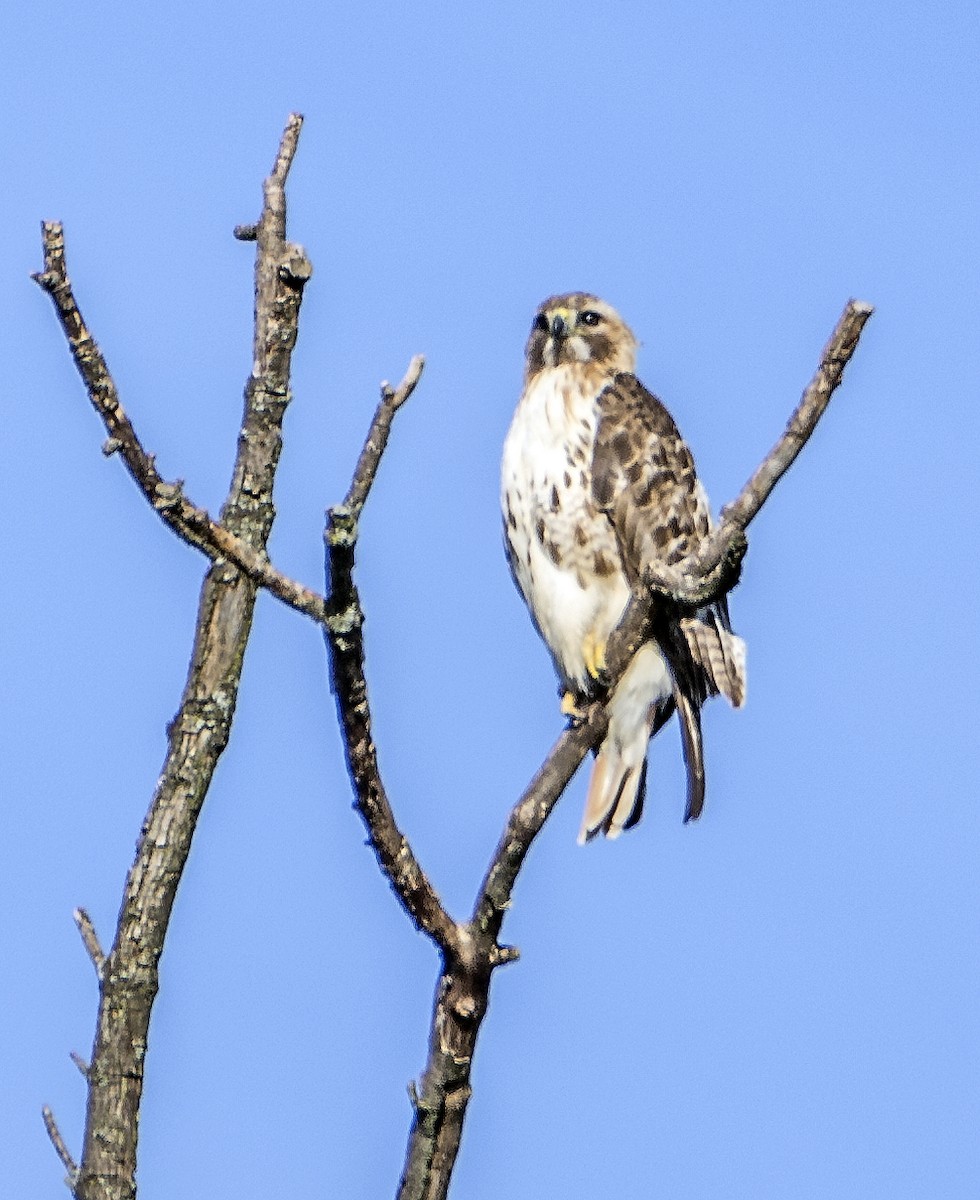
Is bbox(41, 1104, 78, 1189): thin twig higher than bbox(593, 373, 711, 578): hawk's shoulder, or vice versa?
bbox(593, 373, 711, 578): hawk's shoulder

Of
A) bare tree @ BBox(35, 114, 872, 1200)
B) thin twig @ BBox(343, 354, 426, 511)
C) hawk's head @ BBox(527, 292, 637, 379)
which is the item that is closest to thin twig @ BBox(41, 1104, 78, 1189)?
bare tree @ BBox(35, 114, 872, 1200)

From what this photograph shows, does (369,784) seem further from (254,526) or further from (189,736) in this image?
(254,526)

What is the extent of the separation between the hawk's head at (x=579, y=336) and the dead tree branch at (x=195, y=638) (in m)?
3.32

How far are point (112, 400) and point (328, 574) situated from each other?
563 millimetres

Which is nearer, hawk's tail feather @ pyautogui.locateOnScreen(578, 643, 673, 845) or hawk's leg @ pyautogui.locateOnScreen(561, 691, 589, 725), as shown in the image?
hawk's leg @ pyautogui.locateOnScreen(561, 691, 589, 725)

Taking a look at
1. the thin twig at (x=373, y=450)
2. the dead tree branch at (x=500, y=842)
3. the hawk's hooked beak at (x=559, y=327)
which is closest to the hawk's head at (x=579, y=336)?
the hawk's hooked beak at (x=559, y=327)

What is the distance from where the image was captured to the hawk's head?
7.60 metres

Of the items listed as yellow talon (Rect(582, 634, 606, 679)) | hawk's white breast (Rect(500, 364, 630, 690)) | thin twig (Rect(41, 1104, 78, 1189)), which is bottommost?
thin twig (Rect(41, 1104, 78, 1189))

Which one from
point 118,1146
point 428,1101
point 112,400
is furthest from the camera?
point 428,1101

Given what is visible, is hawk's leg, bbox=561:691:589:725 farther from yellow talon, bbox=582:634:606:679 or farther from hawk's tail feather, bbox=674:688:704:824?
hawk's tail feather, bbox=674:688:704:824

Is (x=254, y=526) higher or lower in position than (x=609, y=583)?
lower

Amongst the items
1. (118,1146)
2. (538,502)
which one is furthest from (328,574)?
(538,502)

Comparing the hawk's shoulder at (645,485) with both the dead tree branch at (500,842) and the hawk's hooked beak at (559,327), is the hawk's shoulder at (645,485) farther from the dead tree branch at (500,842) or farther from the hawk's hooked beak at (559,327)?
the dead tree branch at (500,842)

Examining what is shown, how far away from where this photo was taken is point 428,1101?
442cm
